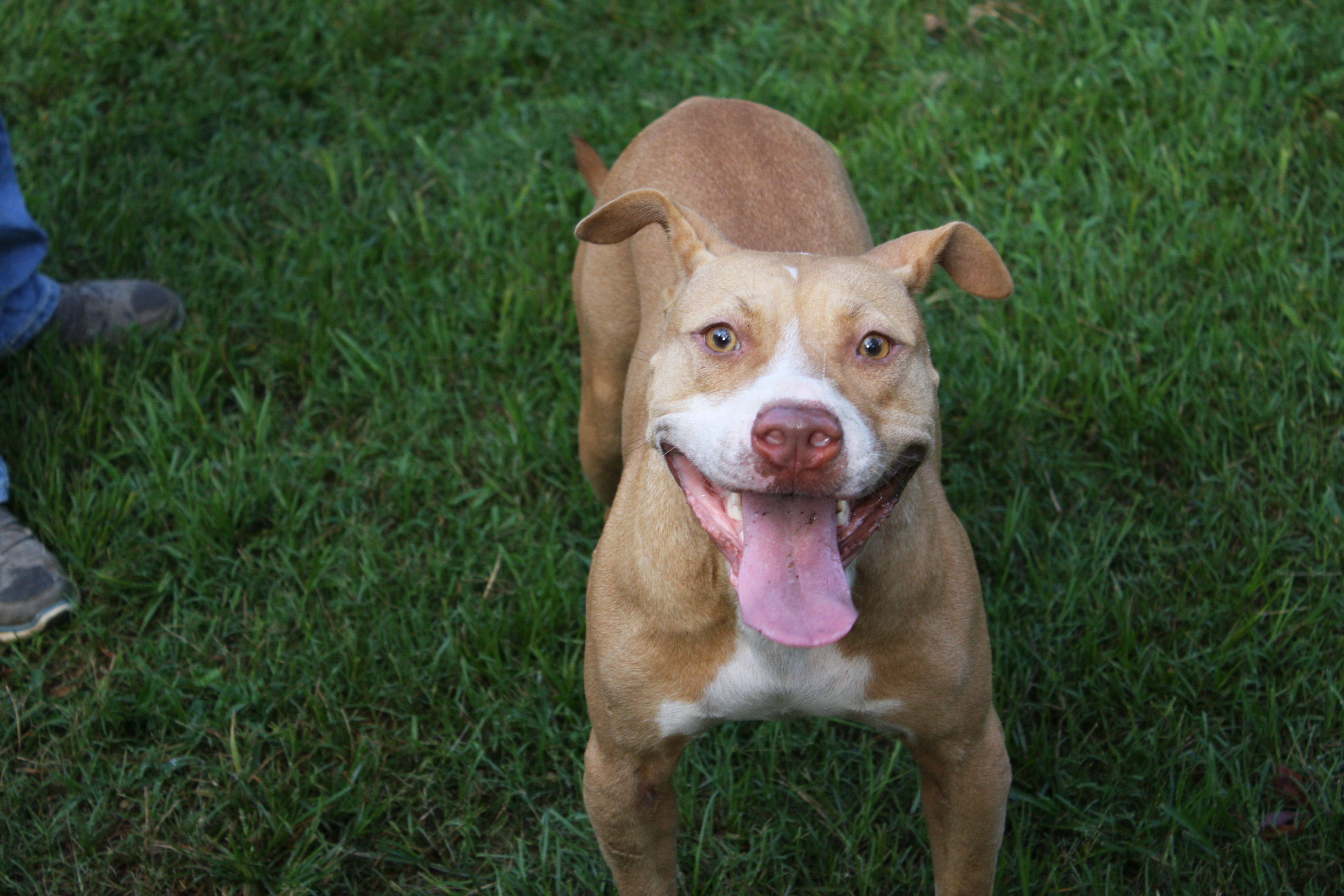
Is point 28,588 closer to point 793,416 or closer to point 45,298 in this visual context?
point 45,298

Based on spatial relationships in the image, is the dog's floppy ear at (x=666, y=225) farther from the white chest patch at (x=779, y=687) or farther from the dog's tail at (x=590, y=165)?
the dog's tail at (x=590, y=165)

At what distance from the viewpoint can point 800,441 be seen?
212cm

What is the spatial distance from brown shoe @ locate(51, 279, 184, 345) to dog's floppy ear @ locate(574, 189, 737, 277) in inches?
91.4

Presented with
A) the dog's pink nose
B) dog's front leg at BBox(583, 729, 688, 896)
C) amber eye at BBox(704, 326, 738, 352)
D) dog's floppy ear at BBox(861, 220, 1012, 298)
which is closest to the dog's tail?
dog's floppy ear at BBox(861, 220, 1012, 298)

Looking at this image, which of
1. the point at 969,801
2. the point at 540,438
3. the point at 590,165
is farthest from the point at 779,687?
the point at 590,165

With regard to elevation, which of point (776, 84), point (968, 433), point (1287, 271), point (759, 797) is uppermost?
point (776, 84)

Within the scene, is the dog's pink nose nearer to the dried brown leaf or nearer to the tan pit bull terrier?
the tan pit bull terrier

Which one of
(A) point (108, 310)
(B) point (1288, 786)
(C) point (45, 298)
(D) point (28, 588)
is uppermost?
(C) point (45, 298)

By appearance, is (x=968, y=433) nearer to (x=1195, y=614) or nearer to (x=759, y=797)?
(x=1195, y=614)

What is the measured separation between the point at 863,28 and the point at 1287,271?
86.0 inches

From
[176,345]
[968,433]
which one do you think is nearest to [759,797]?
[968,433]

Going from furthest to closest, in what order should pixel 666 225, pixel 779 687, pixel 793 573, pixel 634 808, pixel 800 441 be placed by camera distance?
1. pixel 666 225
2. pixel 634 808
3. pixel 779 687
4. pixel 793 573
5. pixel 800 441

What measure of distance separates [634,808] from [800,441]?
3.49ft

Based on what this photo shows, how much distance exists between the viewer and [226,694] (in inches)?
138
